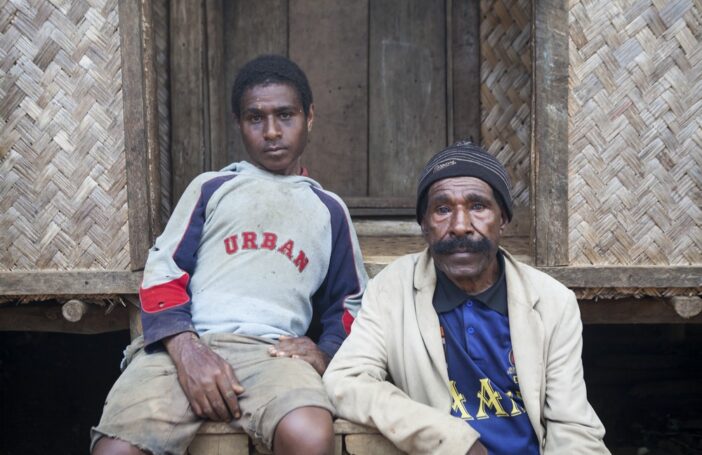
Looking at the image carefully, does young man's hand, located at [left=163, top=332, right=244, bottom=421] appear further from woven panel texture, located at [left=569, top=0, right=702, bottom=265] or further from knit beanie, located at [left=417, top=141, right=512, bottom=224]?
woven panel texture, located at [left=569, top=0, right=702, bottom=265]

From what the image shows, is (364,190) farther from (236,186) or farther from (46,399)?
(46,399)

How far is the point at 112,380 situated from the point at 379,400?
2824mm

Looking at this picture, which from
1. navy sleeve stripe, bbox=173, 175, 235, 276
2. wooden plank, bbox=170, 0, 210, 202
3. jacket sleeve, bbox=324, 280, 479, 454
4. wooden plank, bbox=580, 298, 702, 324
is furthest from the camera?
wooden plank, bbox=170, 0, 210, 202

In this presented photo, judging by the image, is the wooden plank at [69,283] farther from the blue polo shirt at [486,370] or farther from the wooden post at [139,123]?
the blue polo shirt at [486,370]

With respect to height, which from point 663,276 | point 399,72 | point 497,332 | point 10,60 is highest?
point 399,72

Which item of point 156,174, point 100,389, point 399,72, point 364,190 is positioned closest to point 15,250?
point 156,174

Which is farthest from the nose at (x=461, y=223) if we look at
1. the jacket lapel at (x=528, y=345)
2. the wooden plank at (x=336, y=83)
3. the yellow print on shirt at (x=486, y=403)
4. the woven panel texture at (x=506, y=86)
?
the wooden plank at (x=336, y=83)

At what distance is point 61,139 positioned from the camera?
2.91 m

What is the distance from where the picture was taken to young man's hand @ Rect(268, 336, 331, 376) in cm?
234

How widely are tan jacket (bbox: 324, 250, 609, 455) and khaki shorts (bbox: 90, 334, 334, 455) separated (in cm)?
12

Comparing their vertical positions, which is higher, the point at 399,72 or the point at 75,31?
the point at 399,72

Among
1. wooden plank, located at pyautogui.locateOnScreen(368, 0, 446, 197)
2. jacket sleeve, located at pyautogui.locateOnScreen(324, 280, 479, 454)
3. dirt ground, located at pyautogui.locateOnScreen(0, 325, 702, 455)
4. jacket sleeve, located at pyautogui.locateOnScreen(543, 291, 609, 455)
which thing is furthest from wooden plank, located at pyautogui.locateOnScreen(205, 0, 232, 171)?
jacket sleeve, located at pyautogui.locateOnScreen(543, 291, 609, 455)

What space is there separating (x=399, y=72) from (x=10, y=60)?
209 centimetres

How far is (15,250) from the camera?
2951 mm
